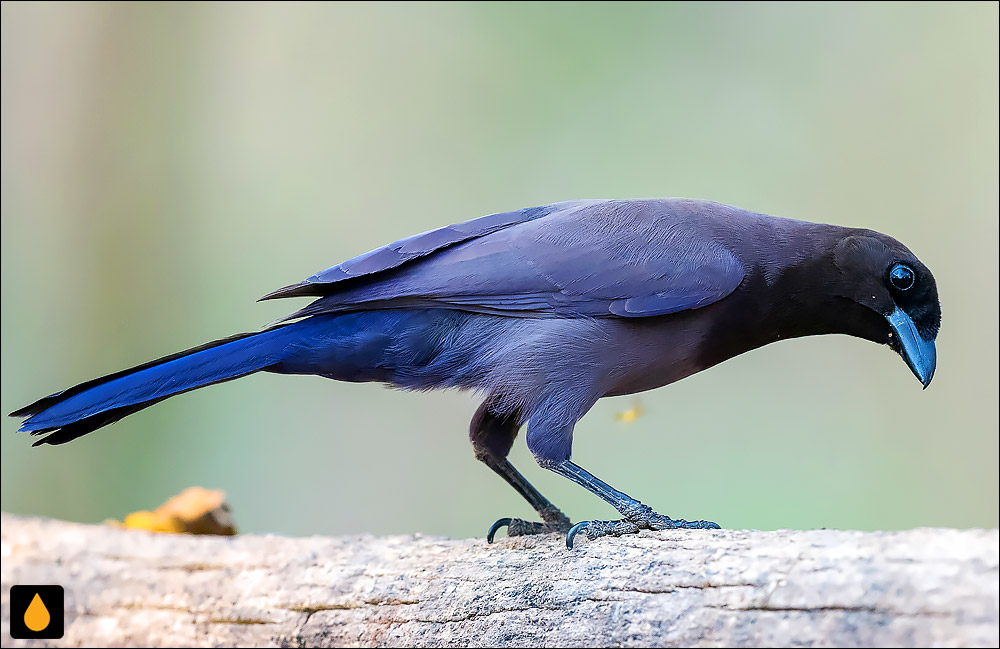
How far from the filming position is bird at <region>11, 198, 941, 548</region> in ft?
7.89

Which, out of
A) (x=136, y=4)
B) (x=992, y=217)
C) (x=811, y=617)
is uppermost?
(x=136, y=4)

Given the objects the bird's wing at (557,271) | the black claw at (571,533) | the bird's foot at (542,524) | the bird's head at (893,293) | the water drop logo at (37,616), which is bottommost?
the water drop logo at (37,616)

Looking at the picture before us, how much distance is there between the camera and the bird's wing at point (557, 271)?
245 centimetres

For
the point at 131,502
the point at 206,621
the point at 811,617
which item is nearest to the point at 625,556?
the point at 811,617

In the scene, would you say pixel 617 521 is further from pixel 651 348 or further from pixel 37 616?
pixel 37 616

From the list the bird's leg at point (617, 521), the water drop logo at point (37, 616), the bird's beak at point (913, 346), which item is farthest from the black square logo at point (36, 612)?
the bird's beak at point (913, 346)

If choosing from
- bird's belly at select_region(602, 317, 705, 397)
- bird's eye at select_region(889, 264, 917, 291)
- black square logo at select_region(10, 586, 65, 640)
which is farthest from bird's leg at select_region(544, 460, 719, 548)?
black square logo at select_region(10, 586, 65, 640)

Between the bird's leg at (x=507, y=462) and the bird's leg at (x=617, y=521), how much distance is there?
0.39 m

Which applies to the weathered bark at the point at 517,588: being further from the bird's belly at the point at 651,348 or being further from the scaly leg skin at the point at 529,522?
the bird's belly at the point at 651,348

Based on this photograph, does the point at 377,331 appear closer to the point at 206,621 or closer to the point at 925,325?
the point at 206,621

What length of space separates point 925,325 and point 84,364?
14.1 ft

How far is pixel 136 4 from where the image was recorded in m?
4.86

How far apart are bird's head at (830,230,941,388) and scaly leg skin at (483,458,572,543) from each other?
3.74ft

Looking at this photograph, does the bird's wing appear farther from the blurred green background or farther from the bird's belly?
the blurred green background
